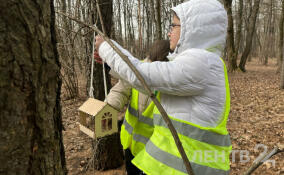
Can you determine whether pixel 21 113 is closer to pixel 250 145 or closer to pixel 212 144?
pixel 212 144

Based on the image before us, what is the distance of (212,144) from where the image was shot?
1.36m

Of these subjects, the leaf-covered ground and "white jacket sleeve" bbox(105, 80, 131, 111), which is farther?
the leaf-covered ground

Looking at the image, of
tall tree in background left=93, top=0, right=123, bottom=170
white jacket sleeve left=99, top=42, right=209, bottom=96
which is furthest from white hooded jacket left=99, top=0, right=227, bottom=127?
tall tree in background left=93, top=0, right=123, bottom=170

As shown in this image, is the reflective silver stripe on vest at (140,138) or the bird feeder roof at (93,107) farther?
the reflective silver stripe on vest at (140,138)

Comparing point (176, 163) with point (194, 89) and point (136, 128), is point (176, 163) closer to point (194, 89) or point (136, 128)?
point (194, 89)

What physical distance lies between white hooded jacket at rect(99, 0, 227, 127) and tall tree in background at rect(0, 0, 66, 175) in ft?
1.48

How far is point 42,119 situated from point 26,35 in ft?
1.17

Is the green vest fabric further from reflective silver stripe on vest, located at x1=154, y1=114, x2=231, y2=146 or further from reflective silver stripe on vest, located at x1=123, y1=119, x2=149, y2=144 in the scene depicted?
reflective silver stripe on vest, located at x1=154, y1=114, x2=231, y2=146

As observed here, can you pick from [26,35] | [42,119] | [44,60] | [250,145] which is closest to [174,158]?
[42,119]

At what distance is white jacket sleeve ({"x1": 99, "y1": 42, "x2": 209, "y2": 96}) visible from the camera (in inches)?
47.2

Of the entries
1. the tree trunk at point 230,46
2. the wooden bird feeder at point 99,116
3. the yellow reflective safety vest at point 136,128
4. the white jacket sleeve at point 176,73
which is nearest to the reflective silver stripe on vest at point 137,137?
the yellow reflective safety vest at point 136,128

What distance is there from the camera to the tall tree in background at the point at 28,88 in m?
0.78

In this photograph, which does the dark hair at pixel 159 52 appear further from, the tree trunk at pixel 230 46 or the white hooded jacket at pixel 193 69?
the tree trunk at pixel 230 46

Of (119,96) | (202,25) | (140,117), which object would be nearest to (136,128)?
(140,117)
